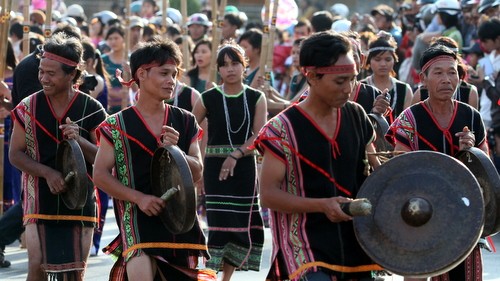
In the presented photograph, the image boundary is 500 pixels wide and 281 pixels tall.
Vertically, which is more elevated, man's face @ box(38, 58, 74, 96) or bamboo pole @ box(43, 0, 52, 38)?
bamboo pole @ box(43, 0, 52, 38)

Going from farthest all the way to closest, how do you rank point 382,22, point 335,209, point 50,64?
point 382,22, point 50,64, point 335,209

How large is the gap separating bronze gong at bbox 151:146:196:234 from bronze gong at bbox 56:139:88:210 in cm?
83

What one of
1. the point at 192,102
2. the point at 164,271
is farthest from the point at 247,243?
the point at 164,271

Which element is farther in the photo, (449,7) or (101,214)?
(449,7)

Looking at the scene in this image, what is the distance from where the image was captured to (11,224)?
37.0 ft

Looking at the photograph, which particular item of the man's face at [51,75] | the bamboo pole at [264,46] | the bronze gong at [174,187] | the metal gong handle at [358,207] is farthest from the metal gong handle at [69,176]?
the bamboo pole at [264,46]

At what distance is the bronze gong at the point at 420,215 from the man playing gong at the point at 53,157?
2711mm

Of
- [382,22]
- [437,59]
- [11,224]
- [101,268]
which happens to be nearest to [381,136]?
[437,59]

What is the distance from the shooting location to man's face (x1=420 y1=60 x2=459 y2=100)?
7508mm

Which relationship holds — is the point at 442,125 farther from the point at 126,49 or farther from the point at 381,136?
the point at 126,49

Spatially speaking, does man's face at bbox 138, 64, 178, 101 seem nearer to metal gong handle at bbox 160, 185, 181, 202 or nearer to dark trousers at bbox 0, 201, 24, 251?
metal gong handle at bbox 160, 185, 181, 202

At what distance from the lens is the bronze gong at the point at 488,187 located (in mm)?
6633

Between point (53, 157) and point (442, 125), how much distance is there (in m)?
2.49

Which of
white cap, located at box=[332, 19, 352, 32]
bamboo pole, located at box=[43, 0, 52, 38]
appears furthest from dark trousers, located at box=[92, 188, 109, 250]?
white cap, located at box=[332, 19, 352, 32]
